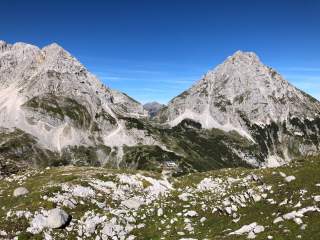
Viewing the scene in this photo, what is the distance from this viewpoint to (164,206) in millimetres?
52875

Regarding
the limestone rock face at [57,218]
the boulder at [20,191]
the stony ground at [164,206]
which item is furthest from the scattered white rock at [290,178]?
the boulder at [20,191]

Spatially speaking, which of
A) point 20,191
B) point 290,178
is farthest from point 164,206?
A: point 20,191

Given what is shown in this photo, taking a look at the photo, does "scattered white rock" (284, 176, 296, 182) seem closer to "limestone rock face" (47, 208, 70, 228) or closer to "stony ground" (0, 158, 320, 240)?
"stony ground" (0, 158, 320, 240)

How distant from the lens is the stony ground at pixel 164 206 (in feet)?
137

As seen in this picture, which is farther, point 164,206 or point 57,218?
point 164,206

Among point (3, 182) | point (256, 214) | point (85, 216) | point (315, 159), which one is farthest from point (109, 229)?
point (315, 159)

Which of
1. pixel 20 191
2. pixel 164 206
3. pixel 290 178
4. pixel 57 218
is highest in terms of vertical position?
pixel 290 178

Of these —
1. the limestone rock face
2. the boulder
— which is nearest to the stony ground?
the limestone rock face

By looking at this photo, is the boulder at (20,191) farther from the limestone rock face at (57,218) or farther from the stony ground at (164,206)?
the limestone rock face at (57,218)

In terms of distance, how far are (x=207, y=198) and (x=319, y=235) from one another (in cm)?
2176

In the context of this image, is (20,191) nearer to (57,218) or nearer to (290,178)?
(57,218)

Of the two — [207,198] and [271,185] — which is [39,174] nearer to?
[207,198]

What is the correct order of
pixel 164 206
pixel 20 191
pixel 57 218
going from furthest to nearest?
1. pixel 20 191
2. pixel 164 206
3. pixel 57 218

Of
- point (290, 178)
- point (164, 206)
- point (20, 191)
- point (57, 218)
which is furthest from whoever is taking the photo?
point (20, 191)
